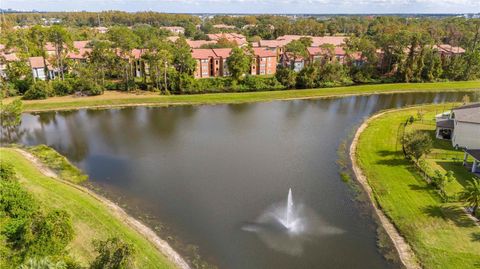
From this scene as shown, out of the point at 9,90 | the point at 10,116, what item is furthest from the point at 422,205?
the point at 9,90

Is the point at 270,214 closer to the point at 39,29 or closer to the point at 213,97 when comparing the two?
the point at 213,97

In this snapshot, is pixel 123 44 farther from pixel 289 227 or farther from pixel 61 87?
pixel 289 227

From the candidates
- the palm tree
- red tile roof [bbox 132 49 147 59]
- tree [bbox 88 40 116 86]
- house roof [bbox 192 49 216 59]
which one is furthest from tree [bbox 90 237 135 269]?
house roof [bbox 192 49 216 59]

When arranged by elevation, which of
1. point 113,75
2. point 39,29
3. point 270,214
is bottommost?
point 270,214

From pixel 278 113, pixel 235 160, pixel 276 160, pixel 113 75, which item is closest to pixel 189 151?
pixel 235 160

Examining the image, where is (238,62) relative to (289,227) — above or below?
above

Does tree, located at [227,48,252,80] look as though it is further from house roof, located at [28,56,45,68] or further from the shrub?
the shrub

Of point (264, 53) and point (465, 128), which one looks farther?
point (264, 53)
